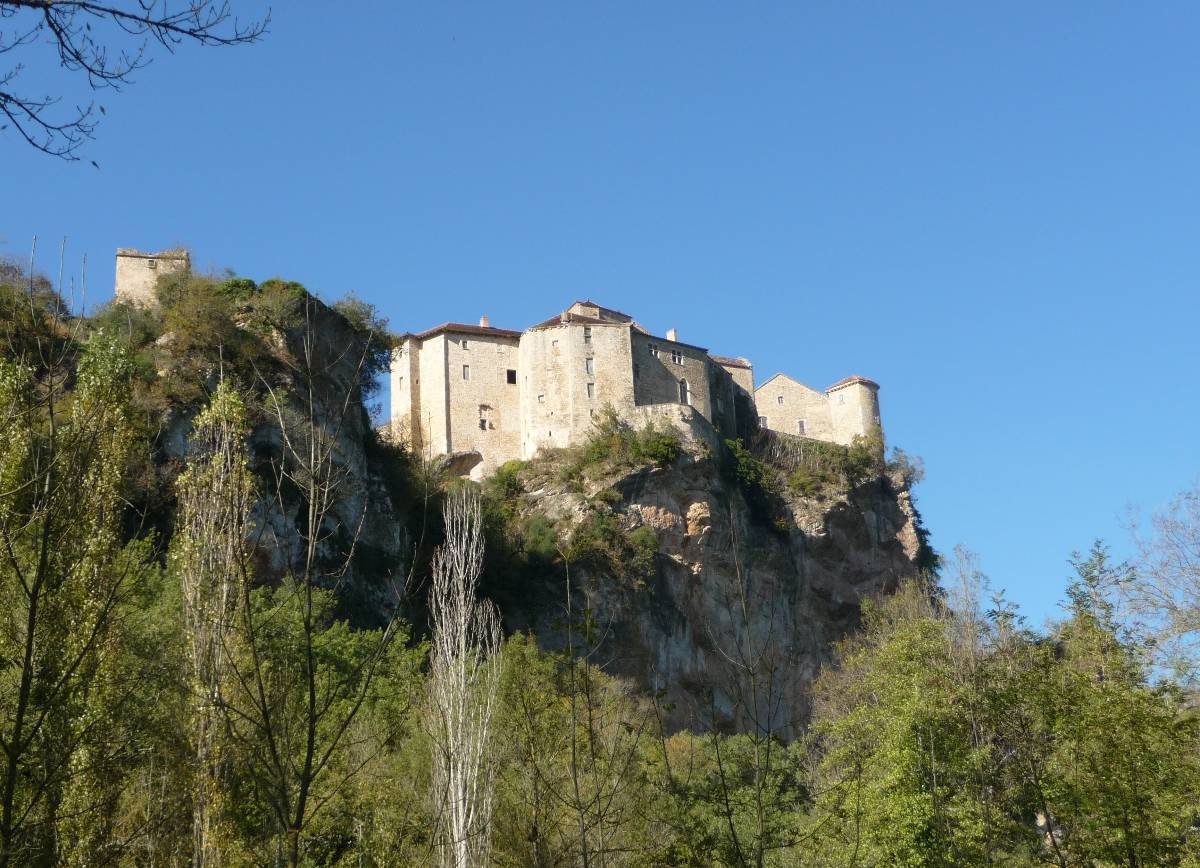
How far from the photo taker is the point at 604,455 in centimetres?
5662

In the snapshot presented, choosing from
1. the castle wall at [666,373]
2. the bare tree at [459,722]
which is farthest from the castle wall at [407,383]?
the bare tree at [459,722]

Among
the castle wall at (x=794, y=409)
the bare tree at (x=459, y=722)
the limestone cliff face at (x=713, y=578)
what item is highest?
the castle wall at (x=794, y=409)

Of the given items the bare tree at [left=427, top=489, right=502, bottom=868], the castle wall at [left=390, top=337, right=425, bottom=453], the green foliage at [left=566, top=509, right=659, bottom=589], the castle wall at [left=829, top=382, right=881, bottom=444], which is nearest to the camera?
the bare tree at [left=427, top=489, right=502, bottom=868]

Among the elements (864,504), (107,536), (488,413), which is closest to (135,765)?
(107,536)

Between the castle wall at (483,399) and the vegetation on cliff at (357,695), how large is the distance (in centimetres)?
1295

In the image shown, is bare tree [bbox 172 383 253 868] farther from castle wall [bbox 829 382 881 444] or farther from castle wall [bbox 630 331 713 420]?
castle wall [bbox 829 382 881 444]

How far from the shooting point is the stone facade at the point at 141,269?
149 feet

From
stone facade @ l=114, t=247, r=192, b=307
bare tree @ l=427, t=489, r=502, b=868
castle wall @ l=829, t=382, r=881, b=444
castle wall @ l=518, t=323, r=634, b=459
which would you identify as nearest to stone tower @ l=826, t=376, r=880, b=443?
castle wall @ l=829, t=382, r=881, b=444

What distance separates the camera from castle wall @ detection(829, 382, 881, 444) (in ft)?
238

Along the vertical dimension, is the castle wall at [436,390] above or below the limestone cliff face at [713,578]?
above

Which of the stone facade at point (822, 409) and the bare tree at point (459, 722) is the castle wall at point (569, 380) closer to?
the stone facade at point (822, 409)

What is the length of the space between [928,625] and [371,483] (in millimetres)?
19773

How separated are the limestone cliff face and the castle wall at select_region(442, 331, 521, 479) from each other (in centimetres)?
472

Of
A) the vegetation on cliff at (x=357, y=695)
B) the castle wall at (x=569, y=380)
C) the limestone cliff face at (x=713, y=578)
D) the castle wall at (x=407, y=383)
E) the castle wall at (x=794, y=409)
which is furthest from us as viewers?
the castle wall at (x=794, y=409)
